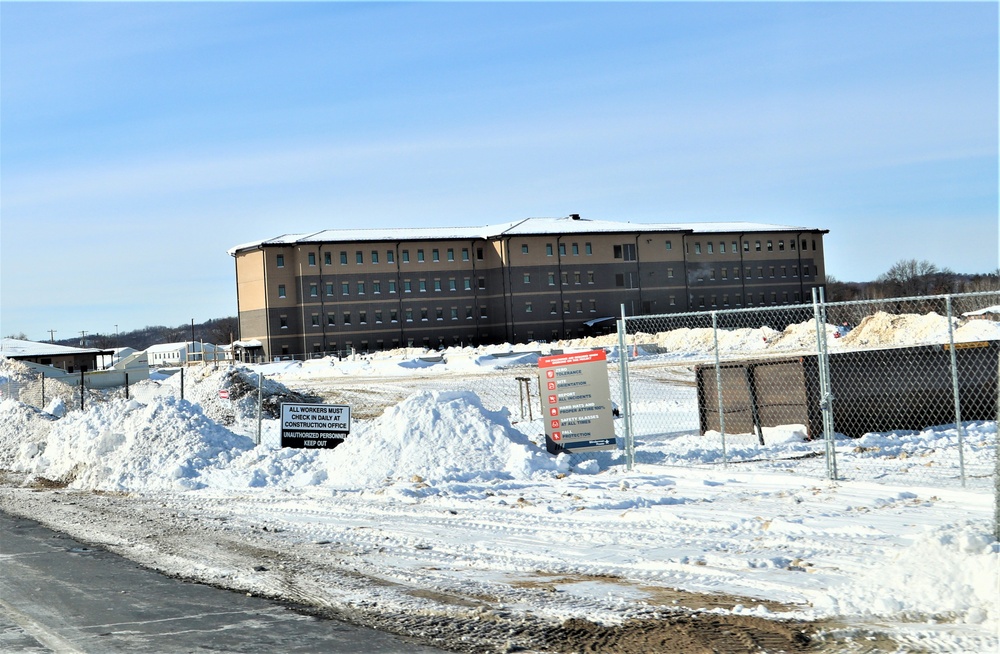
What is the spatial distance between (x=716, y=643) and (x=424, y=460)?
9947mm

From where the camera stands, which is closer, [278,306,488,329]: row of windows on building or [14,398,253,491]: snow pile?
[14,398,253,491]: snow pile

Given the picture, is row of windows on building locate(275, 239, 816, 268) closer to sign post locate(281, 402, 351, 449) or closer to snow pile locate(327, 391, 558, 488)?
sign post locate(281, 402, 351, 449)

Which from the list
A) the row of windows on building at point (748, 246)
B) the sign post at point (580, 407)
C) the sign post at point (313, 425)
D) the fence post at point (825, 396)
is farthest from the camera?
the row of windows on building at point (748, 246)

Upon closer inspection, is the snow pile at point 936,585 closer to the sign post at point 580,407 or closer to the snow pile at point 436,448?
the snow pile at point 436,448

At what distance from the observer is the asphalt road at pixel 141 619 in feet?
23.1

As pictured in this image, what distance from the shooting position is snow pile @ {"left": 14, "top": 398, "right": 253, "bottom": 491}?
18.1m

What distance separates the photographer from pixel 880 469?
1424 cm

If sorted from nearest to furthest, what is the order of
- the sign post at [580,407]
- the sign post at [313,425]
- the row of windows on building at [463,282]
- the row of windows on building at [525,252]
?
the sign post at [580,407], the sign post at [313,425], the row of windows on building at [463,282], the row of windows on building at [525,252]

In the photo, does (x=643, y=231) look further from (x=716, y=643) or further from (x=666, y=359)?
(x=716, y=643)

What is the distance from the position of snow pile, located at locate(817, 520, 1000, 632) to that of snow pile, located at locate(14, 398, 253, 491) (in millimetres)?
12720

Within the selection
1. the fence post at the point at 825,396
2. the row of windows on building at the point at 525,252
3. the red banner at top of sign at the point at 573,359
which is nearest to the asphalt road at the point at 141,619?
the fence post at the point at 825,396

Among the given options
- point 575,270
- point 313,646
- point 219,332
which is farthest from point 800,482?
point 219,332

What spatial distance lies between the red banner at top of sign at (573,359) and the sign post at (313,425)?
4157 mm

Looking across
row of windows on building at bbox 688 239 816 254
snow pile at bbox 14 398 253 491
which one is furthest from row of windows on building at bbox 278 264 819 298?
snow pile at bbox 14 398 253 491
